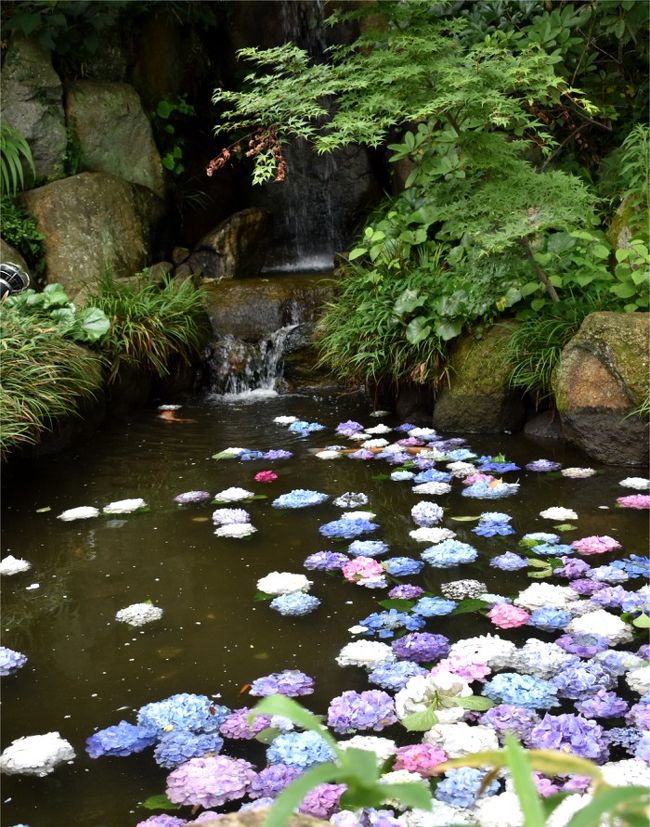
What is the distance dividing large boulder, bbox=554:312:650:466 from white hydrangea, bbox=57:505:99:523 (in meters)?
2.55

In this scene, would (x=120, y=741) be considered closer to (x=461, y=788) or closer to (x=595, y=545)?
(x=461, y=788)

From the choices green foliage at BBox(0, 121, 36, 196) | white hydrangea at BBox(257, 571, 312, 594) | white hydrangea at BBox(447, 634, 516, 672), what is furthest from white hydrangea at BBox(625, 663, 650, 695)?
green foliage at BBox(0, 121, 36, 196)

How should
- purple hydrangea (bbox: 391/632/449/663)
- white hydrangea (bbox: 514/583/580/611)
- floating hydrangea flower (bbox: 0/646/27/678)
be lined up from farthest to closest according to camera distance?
1. white hydrangea (bbox: 514/583/580/611)
2. floating hydrangea flower (bbox: 0/646/27/678)
3. purple hydrangea (bbox: 391/632/449/663)

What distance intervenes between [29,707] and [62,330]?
142 inches

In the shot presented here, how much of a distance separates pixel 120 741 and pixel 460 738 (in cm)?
91

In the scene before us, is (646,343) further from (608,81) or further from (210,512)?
(608,81)

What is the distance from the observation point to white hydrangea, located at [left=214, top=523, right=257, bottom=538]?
394 cm

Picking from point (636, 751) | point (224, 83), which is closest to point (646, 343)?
point (636, 751)

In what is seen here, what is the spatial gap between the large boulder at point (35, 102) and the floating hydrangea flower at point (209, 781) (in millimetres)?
6946

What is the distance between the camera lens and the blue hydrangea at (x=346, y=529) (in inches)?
153

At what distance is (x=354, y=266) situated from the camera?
6.54 metres

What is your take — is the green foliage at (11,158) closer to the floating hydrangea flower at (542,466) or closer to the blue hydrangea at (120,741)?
the floating hydrangea flower at (542,466)

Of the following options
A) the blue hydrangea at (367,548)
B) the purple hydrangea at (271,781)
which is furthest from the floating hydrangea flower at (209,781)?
the blue hydrangea at (367,548)

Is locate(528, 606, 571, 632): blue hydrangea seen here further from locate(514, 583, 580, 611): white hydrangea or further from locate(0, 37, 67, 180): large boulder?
locate(0, 37, 67, 180): large boulder
